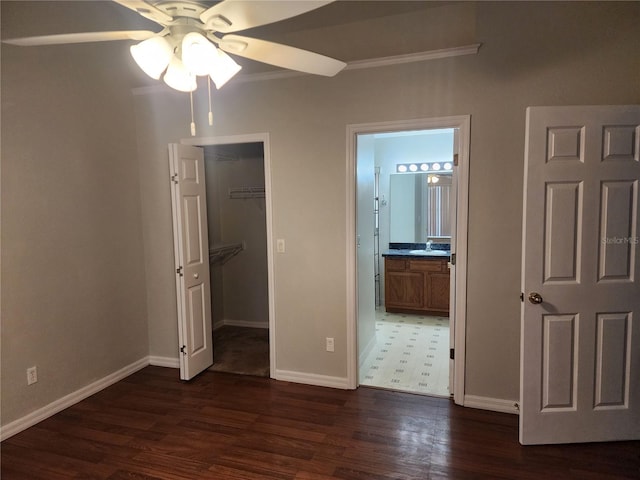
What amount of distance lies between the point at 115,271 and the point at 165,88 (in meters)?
1.69

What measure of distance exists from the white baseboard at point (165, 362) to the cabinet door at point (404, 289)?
285cm

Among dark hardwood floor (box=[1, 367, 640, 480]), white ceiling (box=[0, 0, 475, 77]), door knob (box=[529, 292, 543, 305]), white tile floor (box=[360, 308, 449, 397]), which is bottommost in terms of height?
dark hardwood floor (box=[1, 367, 640, 480])

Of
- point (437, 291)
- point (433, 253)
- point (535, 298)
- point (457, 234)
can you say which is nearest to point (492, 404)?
point (535, 298)

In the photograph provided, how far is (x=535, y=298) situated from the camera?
231 centimetres

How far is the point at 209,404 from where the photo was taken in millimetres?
2947

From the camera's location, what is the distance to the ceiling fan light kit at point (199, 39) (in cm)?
139

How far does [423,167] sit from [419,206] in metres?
0.56

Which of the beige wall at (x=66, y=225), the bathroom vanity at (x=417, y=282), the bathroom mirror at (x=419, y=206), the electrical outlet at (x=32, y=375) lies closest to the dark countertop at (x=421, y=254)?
the bathroom vanity at (x=417, y=282)

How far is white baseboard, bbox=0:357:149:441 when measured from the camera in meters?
2.56

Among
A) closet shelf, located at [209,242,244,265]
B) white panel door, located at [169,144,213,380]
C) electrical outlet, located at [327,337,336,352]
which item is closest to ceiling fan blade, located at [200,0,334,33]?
white panel door, located at [169,144,213,380]

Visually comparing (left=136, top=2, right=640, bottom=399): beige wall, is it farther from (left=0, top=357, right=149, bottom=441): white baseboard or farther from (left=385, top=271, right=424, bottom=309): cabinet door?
(left=385, top=271, right=424, bottom=309): cabinet door

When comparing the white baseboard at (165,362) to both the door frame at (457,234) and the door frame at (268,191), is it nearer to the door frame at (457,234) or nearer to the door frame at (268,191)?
the door frame at (268,191)

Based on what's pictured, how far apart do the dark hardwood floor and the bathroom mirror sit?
9.87 ft

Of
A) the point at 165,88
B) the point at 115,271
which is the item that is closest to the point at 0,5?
the point at 165,88
